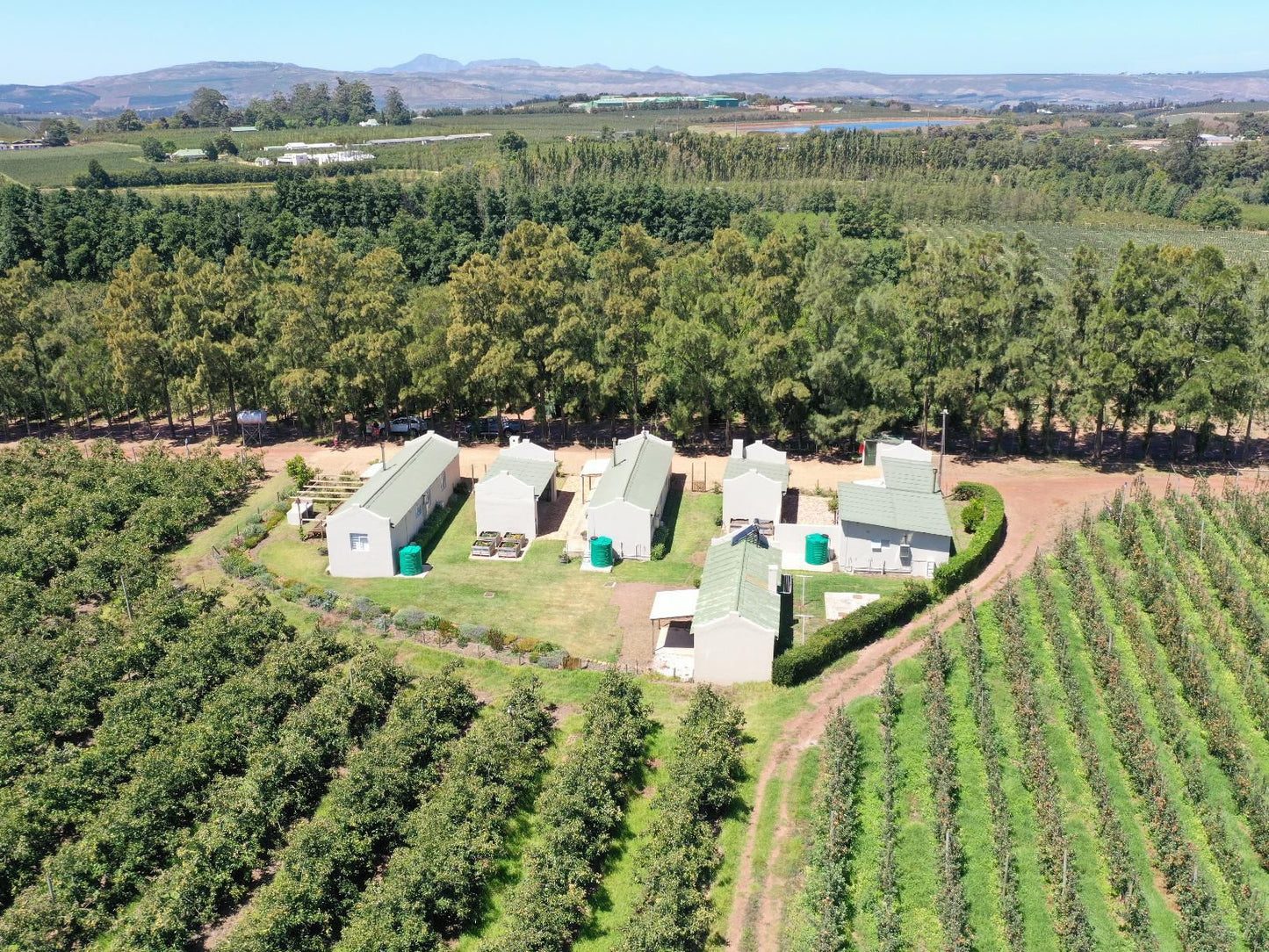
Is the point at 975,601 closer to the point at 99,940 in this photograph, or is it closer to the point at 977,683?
the point at 977,683

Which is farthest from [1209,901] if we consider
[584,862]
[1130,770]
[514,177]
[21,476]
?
[514,177]

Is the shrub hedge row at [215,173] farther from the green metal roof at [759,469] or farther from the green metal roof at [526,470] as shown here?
the green metal roof at [759,469]

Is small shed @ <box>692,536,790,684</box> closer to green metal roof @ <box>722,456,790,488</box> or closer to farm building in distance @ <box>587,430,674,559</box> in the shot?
farm building in distance @ <box>587,430,674,559</box>

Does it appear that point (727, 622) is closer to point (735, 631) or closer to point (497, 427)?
point (735, 631)

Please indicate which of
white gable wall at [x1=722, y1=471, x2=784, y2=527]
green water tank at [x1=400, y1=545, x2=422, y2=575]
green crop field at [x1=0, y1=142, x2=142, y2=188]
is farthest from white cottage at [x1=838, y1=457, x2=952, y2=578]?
green crop field at [x1=0, y1=142, x2=142, y2=188]

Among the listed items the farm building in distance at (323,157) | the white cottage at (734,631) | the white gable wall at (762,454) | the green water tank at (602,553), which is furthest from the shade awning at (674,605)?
the farm building in distance at (323,157)

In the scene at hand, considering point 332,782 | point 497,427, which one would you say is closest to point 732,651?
point 332,782
